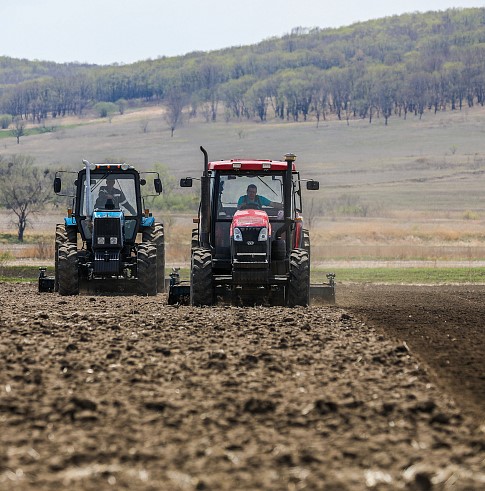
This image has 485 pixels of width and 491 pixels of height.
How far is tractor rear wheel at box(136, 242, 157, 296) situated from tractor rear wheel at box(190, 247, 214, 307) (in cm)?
347

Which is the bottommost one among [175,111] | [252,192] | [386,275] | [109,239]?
[386,275]

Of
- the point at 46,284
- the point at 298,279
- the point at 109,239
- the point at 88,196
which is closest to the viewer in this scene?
the point at 298,279

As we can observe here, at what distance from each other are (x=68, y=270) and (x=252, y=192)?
4.75 m

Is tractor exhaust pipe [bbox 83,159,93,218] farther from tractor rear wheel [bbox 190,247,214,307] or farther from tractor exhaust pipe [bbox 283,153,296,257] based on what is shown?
tractor exhaust pipe [bbox 283,153,296,257]

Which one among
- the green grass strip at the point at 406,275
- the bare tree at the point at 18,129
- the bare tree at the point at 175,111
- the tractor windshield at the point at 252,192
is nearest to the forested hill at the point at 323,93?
the bare tree at the point at 175,111

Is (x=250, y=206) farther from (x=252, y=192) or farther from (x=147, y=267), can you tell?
(x=147, y=267)

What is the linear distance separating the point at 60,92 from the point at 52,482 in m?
194

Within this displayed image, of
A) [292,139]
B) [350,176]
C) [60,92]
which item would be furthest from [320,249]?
[60,92]

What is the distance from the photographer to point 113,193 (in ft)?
67.8

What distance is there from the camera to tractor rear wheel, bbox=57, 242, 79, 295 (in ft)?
63.9

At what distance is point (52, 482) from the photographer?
6.08m

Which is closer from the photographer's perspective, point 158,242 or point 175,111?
point 158,242

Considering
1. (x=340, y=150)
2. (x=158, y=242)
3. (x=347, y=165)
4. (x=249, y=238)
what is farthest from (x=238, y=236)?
(x=340, y=150)

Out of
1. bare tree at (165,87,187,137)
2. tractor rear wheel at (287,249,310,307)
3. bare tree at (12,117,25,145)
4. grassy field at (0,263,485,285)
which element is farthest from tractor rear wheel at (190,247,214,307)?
bare tree at (12,117,25,145)
